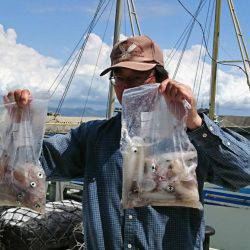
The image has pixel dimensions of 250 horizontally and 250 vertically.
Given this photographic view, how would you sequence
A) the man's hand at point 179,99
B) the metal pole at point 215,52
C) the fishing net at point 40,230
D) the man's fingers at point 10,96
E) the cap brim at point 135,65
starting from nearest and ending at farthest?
the man's hand at point 179,99, the cap brim at point 135,65, the man's fingers at point 10,96, the fishing net at point 40,230, the metal pole at point 215,52

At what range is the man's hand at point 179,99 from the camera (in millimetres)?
2012

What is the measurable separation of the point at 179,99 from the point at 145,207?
544mm

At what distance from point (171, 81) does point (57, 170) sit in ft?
3.10

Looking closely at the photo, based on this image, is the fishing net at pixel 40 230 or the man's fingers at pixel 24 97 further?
the fishing net at pixel 40 230

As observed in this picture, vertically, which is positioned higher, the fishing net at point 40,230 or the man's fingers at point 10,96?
the man's fingers at point 10,96

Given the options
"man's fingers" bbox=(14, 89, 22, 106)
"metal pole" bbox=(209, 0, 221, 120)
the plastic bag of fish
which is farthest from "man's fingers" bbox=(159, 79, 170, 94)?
"metal pole" bbox=(209, 0, 221, 120)

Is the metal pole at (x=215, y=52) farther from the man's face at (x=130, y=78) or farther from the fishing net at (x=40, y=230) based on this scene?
the man's face at (x=130, y=78)

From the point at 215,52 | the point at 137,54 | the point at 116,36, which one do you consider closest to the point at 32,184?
the point at 137,54

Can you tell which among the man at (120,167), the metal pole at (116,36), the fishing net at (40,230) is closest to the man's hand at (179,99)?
the man at (120,167)

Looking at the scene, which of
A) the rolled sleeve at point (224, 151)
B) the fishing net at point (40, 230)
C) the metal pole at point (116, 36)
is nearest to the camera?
the rolled sleeve at point (224, 151)

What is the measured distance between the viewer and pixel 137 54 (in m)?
2.39

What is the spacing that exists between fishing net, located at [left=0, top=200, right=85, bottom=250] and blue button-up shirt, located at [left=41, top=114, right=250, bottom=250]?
129 cm

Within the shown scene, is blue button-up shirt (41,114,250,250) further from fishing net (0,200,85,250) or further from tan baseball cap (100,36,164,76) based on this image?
fishing net (0,200,85,250)

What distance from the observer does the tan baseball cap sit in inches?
92.3
